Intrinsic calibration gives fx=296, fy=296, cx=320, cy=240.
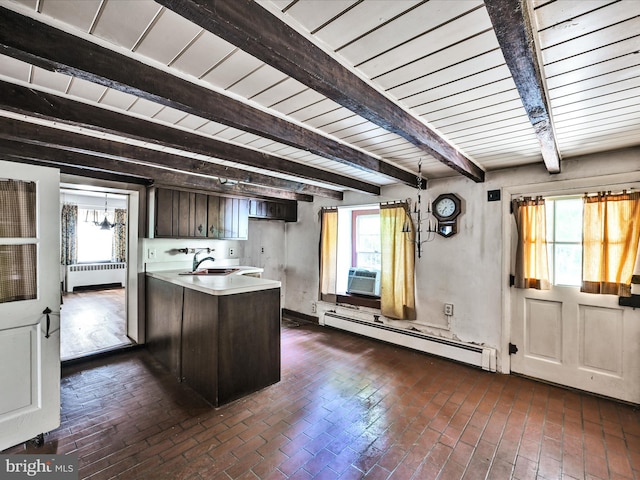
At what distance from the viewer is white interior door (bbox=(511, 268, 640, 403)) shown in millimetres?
2594

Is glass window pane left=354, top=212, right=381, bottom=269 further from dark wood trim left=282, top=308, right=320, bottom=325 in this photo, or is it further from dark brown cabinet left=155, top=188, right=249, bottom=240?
dark brown cabinet left=155, top=188, right=249, bottom=240

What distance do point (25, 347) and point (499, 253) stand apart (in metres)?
4.17

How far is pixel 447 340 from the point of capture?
11.6 feet

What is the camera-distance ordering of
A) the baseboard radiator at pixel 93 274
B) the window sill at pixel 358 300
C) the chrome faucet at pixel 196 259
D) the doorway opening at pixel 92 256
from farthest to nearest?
the baseboard radiator at pixel 93 274
the doorway opening at pixel 92 256
the window sill at pixel 358 300
the chrome faucet at pixel 196 259

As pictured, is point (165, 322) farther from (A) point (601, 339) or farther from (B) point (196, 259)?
(A) point (601, 339)

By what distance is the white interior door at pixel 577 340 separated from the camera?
2.59m

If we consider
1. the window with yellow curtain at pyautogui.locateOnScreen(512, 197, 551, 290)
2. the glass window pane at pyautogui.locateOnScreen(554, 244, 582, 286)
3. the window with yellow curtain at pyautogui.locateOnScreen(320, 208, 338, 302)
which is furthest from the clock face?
the window with yellow curtain at pyautogui.locateOnScreen(320, 208, 338, 302)

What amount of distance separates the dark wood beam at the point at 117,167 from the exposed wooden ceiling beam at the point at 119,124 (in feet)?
3.77

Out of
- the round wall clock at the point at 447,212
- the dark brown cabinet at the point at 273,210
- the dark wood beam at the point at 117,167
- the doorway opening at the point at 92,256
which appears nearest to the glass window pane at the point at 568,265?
the round wall clock at the point at 447,212

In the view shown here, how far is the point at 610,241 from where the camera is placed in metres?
2.61

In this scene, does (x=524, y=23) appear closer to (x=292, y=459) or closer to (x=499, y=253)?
(x=292, y=459)

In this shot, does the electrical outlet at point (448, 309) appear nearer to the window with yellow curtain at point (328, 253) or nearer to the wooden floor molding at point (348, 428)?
the wooden floor molding at point (348, 428)

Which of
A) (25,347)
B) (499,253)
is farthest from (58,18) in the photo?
(499,253)

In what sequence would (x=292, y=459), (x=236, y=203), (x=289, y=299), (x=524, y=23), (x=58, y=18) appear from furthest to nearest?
(x=289, y=299) < (x=236, y=203) < (x=292, y=459) < (x=58, y=18) < (x=524, y=23)
